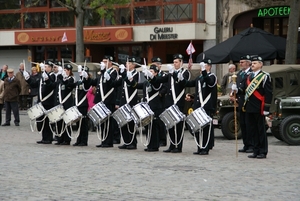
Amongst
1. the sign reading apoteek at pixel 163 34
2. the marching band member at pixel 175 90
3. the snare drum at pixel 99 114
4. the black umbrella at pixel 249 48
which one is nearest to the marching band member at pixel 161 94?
the marching band member at pixel 175 90

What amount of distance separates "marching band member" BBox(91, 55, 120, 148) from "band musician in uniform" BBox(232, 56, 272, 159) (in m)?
3.12

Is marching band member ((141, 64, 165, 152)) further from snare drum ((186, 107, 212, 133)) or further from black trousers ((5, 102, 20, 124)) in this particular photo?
black trousers ((5, 102, 20, 124))

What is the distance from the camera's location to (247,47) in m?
25.2

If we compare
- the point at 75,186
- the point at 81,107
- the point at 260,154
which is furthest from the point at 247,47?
the point at 75,186

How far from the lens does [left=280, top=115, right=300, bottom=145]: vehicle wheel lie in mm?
19647

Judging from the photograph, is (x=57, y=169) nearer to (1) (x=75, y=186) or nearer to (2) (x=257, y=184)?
(1) (x=75, y=186)

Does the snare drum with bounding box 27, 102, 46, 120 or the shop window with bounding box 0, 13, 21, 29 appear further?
the shop window with bounding box 0, 13, 21, 29

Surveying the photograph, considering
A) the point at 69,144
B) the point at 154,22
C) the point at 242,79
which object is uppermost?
the point at 154,22

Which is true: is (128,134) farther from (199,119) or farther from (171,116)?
(199,119)

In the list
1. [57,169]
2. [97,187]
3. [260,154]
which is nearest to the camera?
[97,187]

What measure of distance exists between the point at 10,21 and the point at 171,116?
26763mm

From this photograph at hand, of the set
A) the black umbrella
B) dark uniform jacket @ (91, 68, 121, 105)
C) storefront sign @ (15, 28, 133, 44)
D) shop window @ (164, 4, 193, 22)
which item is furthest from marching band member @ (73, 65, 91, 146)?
storefront sign @ (15, 28, 133, 44)

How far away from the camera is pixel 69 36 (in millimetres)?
40031

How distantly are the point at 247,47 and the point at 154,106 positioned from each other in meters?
8.10
